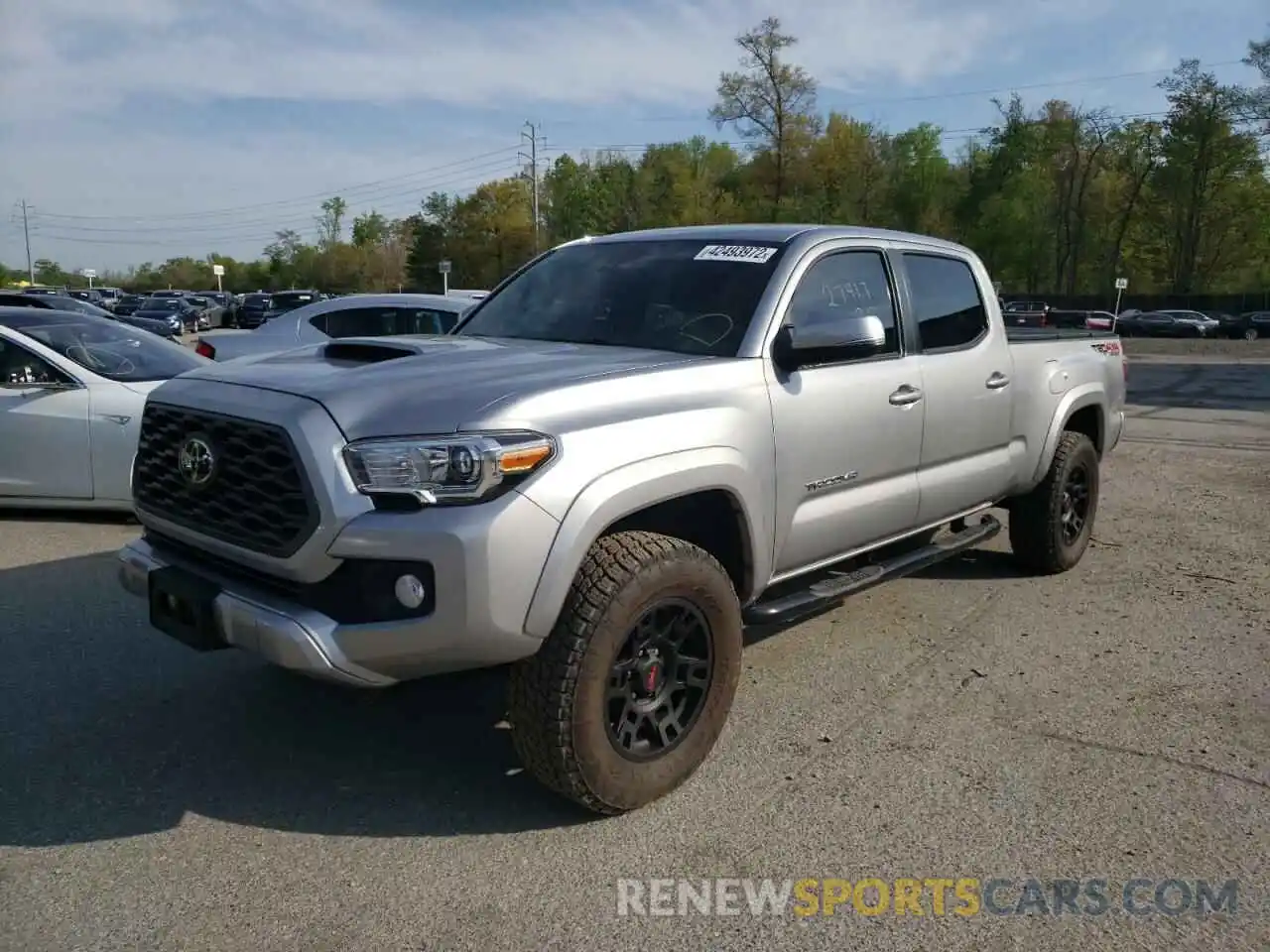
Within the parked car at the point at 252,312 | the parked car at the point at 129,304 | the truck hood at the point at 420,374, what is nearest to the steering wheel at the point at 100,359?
the truck hood at the point at 420,374

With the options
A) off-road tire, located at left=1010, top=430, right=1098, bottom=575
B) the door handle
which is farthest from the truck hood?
off-road tire, located at left=1010, top=430, right=1098, bottom=575

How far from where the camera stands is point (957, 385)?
4926mm

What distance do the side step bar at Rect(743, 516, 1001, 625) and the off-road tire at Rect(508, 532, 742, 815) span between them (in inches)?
21.7

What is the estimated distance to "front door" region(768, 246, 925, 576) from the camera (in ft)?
12.8

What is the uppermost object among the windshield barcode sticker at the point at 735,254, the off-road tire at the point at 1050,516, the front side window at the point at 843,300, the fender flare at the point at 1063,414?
the windshield barcode sticker at the point at 735,254

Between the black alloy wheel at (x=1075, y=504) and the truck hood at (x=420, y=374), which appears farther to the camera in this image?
the black alloy wheel at (x=1075, y=504)

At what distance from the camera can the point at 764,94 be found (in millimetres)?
54344

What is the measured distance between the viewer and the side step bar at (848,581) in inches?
152

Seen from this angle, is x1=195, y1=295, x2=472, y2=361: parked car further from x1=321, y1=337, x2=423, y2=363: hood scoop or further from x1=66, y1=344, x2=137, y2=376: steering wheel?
x1=321, y1=337, x2=423, y2=363: hood scoop

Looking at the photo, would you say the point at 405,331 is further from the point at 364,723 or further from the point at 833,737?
the point at 833,737

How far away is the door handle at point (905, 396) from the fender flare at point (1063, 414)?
1564 millimetres

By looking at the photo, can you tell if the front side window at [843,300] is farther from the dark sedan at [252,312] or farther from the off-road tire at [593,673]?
the dark sedan at [252,312]

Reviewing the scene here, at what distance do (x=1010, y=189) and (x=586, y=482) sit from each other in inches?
2781

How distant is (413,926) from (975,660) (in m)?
3.00
